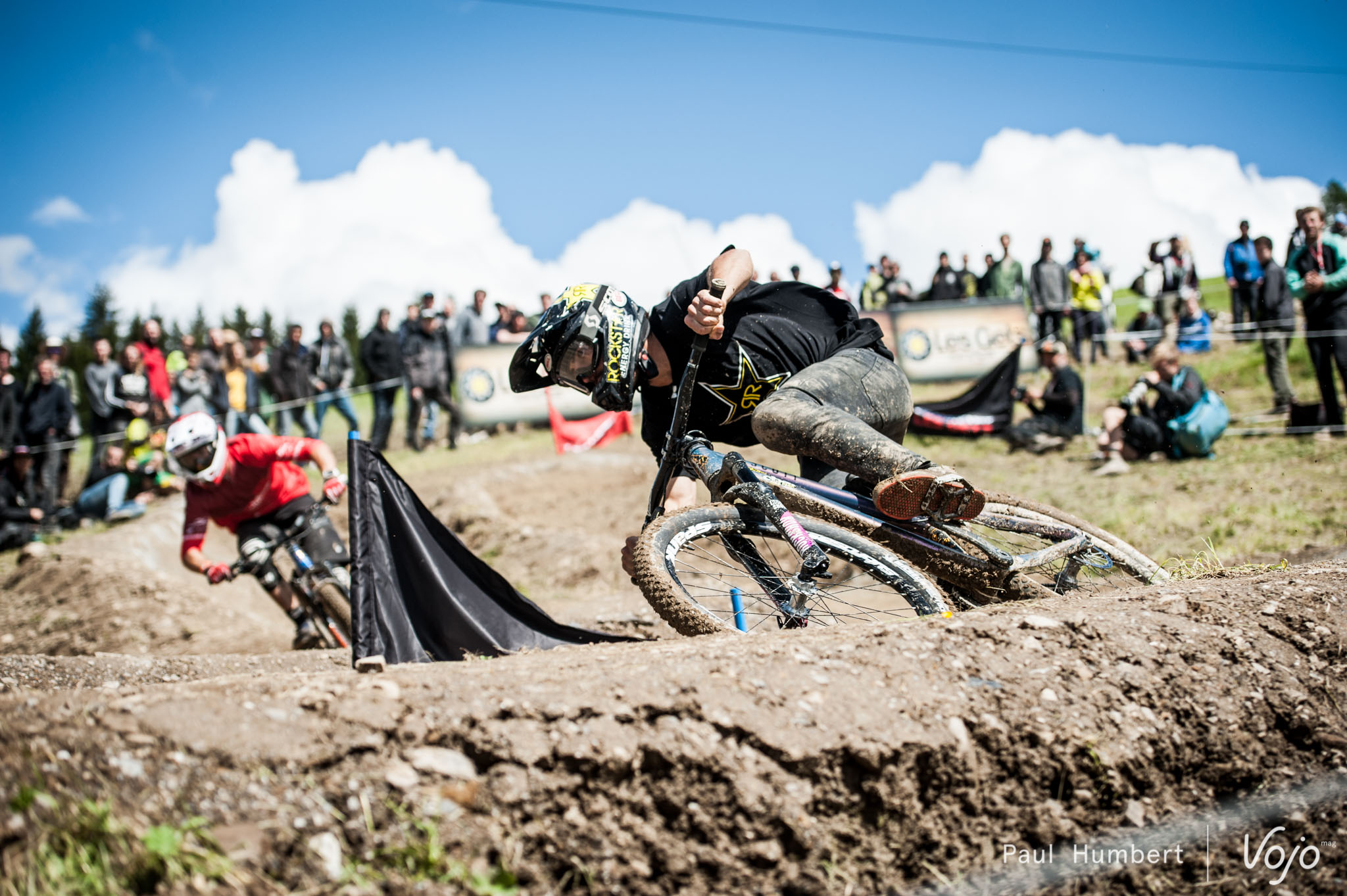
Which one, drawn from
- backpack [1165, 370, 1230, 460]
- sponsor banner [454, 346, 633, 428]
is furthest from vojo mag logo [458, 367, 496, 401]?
backpack [1165, 370, 1230, 460]

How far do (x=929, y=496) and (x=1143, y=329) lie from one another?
1669 cm

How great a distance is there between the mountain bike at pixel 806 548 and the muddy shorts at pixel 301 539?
368 centimetres

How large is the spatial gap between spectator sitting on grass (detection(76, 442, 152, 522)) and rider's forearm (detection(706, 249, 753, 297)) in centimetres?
1107

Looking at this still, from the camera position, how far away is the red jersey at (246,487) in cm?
683

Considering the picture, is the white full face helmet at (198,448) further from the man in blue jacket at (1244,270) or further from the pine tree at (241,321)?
the pine tree at (241,321)

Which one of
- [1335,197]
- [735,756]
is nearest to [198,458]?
[735,756]

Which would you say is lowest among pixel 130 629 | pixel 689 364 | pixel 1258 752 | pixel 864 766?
pixel 130 629

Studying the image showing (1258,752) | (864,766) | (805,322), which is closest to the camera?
(864,766)

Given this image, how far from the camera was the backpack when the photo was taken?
9.91 meters

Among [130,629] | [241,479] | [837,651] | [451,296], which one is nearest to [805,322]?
[837,651]

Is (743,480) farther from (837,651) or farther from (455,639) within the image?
(455,639)

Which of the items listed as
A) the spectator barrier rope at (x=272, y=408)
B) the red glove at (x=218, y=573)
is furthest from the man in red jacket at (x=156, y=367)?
the red glove at (x=218, y=573)

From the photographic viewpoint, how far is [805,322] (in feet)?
14.2

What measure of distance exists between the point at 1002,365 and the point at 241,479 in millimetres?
9820
